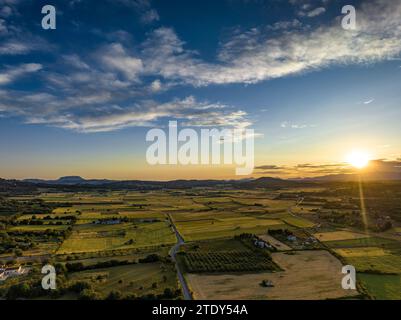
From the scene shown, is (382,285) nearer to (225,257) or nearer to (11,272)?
(225,257)

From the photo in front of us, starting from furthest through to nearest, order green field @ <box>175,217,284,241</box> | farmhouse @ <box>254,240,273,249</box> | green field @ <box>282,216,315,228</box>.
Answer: green field @ <box>282,216,315,228</box>, green field @ <box>175,217,284,241</box>, farmhouse @ <box>254,240,273,249</box>

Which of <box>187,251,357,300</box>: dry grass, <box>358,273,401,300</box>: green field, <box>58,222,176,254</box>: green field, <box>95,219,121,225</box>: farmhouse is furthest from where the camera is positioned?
<box>95,219,121,225</box>: farmhouse

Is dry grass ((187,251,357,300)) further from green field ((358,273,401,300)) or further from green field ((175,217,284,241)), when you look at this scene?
green field ((175,217,284,241))

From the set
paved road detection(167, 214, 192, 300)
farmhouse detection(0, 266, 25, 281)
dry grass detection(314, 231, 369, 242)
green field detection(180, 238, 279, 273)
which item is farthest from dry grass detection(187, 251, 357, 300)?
farmhouse detection(0, 266, 25, 281)

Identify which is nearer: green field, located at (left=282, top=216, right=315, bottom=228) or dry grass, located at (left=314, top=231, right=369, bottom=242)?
dry grass, located at (left=314, top=231, right=369, bottom=242)

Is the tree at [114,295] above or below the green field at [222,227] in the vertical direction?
above

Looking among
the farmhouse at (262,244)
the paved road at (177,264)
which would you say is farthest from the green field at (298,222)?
the paved road at (177,264)

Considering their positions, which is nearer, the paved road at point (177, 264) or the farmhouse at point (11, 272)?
the paved road at point (177, 264)

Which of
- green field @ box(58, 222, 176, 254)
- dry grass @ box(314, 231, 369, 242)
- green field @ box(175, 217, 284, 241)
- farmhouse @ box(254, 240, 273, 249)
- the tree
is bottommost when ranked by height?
green field @ box(175, 217, 284, 241)

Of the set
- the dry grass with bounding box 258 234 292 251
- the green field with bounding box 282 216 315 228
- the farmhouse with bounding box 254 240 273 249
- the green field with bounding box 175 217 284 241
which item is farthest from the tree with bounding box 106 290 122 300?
the green field with bounding box 282 216 315 228

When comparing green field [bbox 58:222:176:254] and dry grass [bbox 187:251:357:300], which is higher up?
dry grass [bbox 187:251:357:300]

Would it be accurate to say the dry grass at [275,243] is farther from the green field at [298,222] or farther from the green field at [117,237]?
the green field at [117,237]
